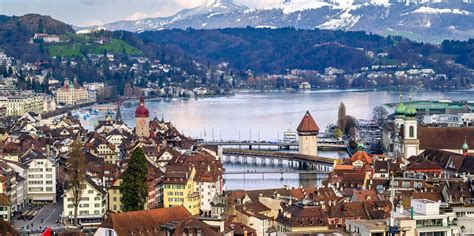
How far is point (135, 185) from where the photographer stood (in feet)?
86.4

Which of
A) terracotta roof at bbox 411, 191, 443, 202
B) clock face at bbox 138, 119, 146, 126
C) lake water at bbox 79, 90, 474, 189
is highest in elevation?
clock face at bbox 138, 119, 146, 126

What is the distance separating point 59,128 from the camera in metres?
47.4

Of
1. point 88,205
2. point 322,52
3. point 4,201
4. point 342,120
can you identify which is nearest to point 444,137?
point 88,205

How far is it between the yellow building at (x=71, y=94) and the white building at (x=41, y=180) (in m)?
56.8

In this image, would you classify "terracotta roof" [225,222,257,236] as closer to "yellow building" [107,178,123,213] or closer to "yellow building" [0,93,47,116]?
"yellow building" [107,178,123,213]

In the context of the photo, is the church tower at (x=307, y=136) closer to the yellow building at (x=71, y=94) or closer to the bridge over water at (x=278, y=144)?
the bridge over water at (x=278, y=144)

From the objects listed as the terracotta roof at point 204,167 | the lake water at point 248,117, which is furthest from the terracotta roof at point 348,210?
the lake water at point 248,117

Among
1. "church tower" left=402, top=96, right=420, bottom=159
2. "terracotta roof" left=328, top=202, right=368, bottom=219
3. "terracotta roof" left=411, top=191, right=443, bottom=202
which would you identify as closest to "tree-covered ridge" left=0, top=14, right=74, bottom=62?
A: "church tower" left=402, top=96, right=420, bottom=159

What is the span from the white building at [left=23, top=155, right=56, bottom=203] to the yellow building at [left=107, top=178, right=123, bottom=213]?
→ 136 inches

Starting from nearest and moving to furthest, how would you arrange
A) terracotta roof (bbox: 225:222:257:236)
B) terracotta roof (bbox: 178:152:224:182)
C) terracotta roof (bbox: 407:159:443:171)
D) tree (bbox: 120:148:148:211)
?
terracotta roof (bbox: 225:222:257:236) < tree (bbox: 120:148:148:211) < terracotta roof (bbox: 178:152:224:182) < terracotta roof (bbox: 407:159:443:171)

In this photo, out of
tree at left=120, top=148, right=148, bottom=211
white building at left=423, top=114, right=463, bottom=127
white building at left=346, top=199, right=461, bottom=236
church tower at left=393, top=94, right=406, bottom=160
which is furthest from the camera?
white building at left=423, top=114, right=463, bottom=127

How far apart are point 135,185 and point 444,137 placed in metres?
14.7

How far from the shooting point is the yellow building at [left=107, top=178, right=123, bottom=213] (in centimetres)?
2797

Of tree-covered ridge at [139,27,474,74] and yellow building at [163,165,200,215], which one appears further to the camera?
tree-covered ridge at [139,27,474,74]
